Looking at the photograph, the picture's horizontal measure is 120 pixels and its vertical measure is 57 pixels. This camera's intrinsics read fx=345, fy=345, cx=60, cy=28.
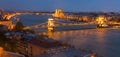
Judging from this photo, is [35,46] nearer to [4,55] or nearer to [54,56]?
[54,56]

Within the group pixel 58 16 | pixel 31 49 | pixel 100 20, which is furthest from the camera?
pixel 58 16

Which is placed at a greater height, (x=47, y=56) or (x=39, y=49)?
(x=47, y=56)

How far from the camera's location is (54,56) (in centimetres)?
251

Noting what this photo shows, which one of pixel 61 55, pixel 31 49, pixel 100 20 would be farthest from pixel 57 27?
pixel 61 55

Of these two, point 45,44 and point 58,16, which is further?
point 58,16

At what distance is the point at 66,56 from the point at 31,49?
2092 mm

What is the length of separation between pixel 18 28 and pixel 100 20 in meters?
7.64

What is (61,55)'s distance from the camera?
2.58 m

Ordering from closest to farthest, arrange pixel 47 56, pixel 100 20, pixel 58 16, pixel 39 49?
pixel 47 56, pixel 39 49, pixel 100 20, pixel 58 16

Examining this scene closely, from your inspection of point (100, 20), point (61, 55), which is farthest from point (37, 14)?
point (61, 55)

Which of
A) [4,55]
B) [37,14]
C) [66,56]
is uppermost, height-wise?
[4,55]

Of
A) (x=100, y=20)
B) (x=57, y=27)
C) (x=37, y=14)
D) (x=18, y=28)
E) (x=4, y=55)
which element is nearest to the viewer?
(x=4, y=55)

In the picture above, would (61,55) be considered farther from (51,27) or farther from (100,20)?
(100,20)

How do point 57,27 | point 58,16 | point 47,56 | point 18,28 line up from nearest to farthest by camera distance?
point 47,56 → point 18,28 → point 57,27 → point 58,16
